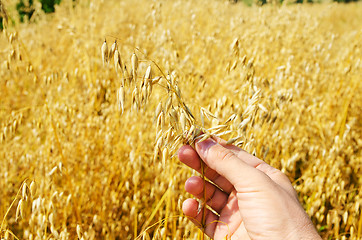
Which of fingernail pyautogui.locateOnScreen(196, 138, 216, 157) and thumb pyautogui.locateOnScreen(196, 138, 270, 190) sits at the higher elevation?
fingernail pyautogui.locateOnScreen(196, 138, 216, 157)

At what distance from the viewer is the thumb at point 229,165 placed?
0.93 metres

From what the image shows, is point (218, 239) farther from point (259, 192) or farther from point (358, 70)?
point (358, 70)

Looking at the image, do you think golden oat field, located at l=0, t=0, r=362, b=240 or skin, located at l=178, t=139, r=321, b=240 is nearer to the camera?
skin, located at l=178, t=139, r=321, b=240

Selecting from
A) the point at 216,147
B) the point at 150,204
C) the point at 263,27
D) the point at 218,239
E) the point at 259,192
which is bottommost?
the point at 150,204

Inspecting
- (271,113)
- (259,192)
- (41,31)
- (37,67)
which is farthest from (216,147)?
(41,31)

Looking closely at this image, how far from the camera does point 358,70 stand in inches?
85.7

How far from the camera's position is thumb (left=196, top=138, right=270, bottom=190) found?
930 millimetres

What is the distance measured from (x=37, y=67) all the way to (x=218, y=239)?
9.14 ft

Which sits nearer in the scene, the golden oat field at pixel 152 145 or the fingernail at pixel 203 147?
the fingernail at pixel 203 147

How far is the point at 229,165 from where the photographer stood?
95 cm

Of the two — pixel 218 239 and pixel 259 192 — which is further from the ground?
pixel 259 192

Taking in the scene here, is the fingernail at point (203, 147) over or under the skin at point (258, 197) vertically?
over

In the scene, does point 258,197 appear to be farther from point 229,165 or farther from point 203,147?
point 203,147

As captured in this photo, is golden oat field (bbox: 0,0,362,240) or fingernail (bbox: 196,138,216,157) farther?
golden oat field (bbox: 0,0,362,240)
